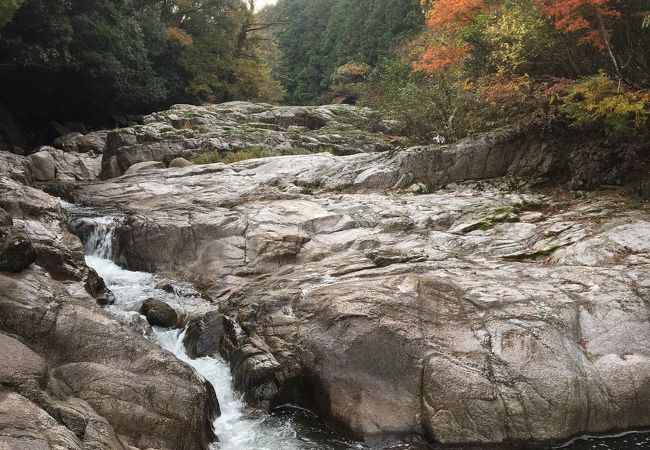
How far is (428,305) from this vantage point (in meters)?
7.66

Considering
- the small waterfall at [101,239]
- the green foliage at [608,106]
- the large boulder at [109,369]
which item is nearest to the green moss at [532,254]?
the green foliage at [608,106]

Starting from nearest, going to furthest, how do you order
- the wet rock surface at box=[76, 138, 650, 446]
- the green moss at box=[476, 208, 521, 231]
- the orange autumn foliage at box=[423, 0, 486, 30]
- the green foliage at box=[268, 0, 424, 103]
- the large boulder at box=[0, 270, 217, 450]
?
1. the large boulder at box=[0, 270, 217, 450]
2. the wet rock surface at box=[76, 138, 650, 446]
3. the green moss at box=[476, 208, 521, 231]
4. the orange autumn foliage at box=[423, 0, 486, 30]
5. the green foliage at box=[268, 0, 424, 103]

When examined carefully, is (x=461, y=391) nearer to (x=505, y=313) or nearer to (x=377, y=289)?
(x=505, y=313)

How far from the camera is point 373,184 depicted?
14438 millimetres

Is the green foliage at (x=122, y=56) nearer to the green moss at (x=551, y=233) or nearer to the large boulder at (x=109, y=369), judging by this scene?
the large boulder at (x=109, y=369)

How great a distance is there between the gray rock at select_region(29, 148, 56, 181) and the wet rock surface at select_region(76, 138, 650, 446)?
7586mm

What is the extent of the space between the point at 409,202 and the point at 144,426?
27.4 ft

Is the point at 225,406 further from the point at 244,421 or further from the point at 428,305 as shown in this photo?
the point at 428,305

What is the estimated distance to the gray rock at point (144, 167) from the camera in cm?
1828

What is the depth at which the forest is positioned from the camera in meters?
11.9

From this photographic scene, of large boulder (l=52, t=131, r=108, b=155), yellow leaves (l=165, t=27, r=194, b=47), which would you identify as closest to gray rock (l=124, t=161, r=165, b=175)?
large boulder (l=52, t=131, r=108, b=155)

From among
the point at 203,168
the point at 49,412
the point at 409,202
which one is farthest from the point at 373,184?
the point at 49,412

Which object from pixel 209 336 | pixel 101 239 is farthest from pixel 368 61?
pixel 209 336

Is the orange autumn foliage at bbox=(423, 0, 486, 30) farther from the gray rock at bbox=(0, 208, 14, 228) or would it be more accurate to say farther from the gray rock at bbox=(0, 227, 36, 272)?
the gray rock at bbox=(0, 227, 36, 272)
